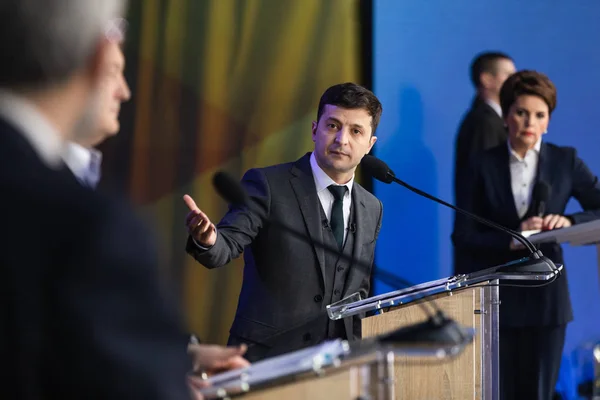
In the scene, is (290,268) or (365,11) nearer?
(290,268)

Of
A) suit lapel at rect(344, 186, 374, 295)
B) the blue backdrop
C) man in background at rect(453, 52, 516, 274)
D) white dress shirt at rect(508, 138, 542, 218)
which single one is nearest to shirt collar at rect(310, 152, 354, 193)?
suit lapel at rect(344, 186, 374, 295)

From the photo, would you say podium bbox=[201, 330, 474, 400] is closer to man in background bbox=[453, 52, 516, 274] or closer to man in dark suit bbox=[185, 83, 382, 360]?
man in dark suit bbox=[185, 83, 382, 360]

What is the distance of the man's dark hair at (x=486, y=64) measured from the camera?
199 inches

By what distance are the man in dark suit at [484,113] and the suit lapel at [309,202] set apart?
5.33 feet

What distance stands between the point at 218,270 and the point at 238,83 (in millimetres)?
1057

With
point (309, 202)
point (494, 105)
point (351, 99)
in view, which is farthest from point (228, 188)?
point (494, 105)

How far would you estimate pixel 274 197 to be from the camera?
3246 millimetres

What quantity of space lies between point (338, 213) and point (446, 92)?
2107 millimetres

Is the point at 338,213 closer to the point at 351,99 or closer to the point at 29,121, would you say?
the point at 351,99

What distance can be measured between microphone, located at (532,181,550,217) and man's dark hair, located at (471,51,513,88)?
1188mm

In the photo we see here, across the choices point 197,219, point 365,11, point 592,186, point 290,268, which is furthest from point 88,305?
point 365,11

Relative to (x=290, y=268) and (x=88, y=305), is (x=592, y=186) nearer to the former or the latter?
(x=290, y=268)

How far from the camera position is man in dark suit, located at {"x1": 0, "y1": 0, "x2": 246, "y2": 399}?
0.92 metres

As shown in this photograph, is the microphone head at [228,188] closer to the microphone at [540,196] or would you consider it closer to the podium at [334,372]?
the podium at [334,372]
